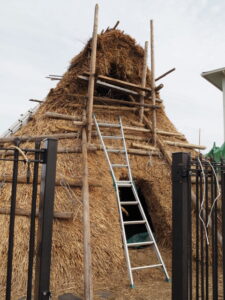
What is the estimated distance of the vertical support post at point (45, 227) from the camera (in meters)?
2.25

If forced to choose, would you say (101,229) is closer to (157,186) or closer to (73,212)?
(73,212)

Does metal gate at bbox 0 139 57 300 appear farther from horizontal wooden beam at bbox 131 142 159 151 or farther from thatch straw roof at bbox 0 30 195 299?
horizontal wooden beam at bbox 131 142 159 151

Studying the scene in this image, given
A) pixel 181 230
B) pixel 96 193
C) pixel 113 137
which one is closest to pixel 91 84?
pixel 113 137

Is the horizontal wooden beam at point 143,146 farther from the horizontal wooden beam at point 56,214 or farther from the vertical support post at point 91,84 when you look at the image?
the horizontal wooden beam at point 56,214

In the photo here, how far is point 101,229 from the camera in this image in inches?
207

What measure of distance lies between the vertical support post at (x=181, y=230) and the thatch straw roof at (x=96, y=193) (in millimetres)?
2025

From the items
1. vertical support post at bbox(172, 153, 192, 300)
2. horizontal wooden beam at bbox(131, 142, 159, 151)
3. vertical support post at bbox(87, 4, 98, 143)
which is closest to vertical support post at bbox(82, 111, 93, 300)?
vertical support post at bbox(87, 4, 98, 143)

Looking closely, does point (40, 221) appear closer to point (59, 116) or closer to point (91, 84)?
point (91, 84)

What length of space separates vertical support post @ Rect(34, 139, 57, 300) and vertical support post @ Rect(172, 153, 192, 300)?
45.9 inches

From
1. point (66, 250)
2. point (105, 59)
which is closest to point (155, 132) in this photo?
point (105, 59)

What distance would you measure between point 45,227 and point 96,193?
3403 millimetres

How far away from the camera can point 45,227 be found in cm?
231

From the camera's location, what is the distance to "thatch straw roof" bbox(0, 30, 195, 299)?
477 cm

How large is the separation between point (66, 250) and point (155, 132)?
3.67m
